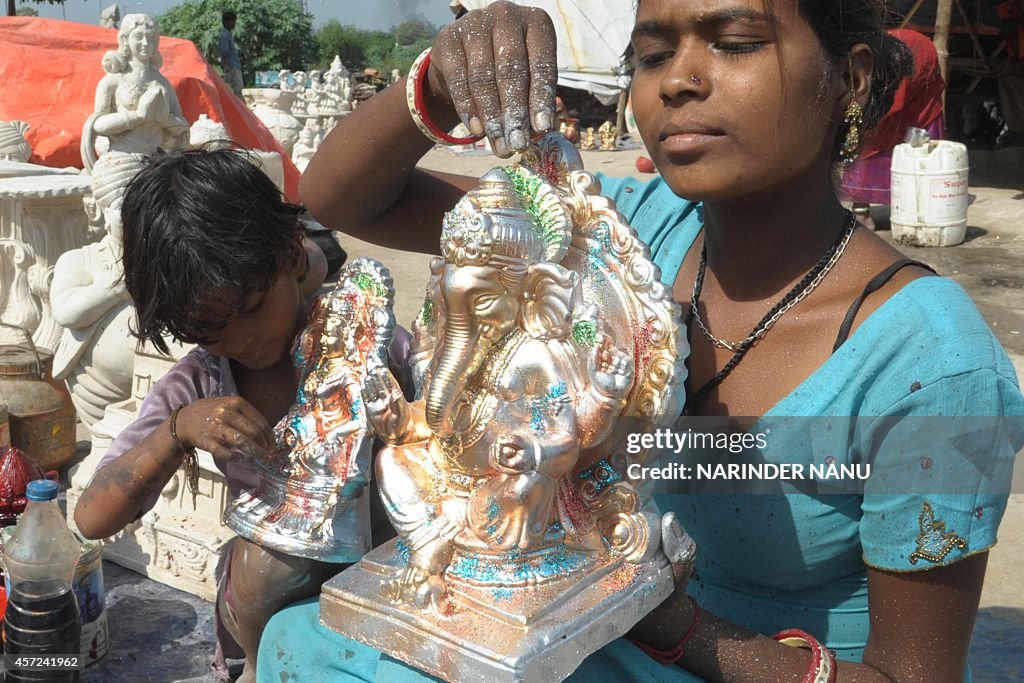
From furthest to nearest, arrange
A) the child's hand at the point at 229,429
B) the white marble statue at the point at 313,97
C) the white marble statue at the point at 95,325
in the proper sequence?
the white marble statue at the point at 313,97
the white marble statue at the point at 95,325
the child's hand at the point at 229,429

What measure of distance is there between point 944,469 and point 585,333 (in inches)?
20.3

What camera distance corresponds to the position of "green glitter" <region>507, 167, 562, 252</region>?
1.25 m

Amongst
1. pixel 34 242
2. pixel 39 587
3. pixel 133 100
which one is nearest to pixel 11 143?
pixel 133 100

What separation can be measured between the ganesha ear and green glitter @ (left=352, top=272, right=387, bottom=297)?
18.1 inches

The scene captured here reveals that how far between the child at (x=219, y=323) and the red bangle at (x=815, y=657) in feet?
2.49

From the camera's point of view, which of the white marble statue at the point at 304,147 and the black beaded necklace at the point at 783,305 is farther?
the white marble statue at the point at 304,147

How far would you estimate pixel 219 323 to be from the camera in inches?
67.4

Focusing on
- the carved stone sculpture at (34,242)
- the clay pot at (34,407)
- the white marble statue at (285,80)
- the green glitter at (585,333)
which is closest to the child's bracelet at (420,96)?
the green glitter at (585,333)

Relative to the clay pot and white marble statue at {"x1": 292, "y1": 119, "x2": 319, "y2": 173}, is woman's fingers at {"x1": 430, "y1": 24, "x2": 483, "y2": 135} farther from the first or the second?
white marble statue at {"x1": 292, "y1": 119, "x2": 319, "y2": 173}

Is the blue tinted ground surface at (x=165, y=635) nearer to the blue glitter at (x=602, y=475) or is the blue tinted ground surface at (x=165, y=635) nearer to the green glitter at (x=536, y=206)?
the blue glitter at (x=602, y=475)

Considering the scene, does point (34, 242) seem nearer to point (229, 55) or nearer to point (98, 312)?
point (98, 312)

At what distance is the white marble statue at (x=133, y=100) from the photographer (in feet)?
19.2

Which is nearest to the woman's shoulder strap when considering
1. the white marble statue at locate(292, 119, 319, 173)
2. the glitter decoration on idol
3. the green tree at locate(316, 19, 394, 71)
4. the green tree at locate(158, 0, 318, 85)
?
the glitter decoration on idol

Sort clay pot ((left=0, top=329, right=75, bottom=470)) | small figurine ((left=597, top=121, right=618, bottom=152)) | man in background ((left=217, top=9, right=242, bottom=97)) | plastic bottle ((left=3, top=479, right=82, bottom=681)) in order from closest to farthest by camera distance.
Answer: plastic bottle ((left=3, top=479, right=82, bottom=681)) → clay pot ((left=0, top=329, right=75, bottom=470)) → man in background ((left=217, top=9, right=242, bottom=97)) → small figurine ((left=597, top=121, right=618, bottom=152))
